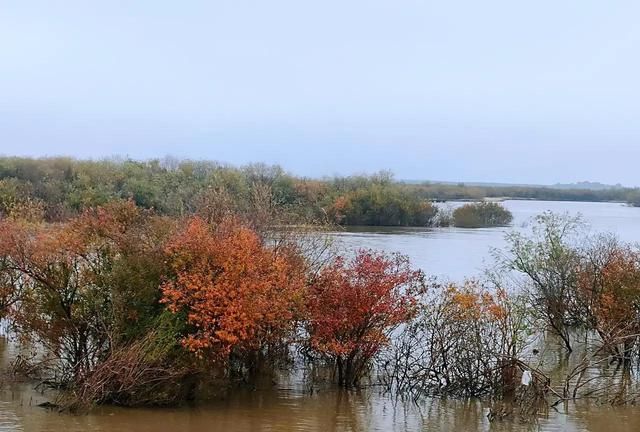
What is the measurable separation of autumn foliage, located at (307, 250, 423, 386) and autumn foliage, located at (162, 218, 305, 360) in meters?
0.99

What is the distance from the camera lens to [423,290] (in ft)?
68.1

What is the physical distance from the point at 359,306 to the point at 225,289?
385 cm

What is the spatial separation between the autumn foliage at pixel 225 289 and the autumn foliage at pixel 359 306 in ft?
3.23

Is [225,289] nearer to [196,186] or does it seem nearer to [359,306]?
[359,306]

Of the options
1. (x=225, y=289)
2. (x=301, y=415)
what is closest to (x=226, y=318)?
(x=225, y=289)

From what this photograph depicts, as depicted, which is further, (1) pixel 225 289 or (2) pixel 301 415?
(2) pixel 301 415

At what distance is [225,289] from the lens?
59.1 feet

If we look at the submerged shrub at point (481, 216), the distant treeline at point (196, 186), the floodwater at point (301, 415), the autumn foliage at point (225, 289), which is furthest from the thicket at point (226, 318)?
the submerged shrub at point (481, 216)

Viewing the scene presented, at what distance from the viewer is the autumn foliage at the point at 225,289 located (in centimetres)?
1780

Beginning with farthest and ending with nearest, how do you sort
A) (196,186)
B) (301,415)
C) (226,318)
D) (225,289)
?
(196,186) → (301,415) → (225,289) → (226,318)

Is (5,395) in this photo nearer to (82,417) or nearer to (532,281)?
(82,417)

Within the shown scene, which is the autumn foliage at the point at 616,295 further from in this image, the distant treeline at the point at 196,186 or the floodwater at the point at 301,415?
the distant treeline at the point at 196,186

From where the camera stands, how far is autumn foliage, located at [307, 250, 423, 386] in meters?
19.8

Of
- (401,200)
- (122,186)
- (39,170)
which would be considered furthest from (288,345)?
(401,200)
